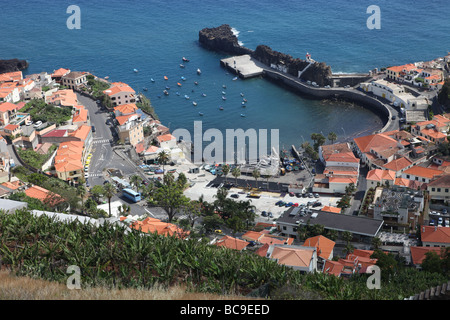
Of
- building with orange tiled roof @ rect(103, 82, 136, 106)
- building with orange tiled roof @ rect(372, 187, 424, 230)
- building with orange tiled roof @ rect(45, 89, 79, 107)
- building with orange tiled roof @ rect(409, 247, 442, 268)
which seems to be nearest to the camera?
building with orange tiled roof @ rect(409, 247, 442, 268)

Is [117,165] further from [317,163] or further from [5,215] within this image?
[5,215]

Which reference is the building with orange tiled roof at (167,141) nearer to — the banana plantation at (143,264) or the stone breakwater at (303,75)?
the stone breakwater at (303,75)

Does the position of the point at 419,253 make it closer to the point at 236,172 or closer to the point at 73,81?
the point at 236,172

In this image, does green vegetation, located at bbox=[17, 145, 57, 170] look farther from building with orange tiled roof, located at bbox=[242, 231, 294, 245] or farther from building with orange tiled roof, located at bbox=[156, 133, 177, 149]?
building with orange tiled roof, located at bbox=[242, 231, 294, 245]

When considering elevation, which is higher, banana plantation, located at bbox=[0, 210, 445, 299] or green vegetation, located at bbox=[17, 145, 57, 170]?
banana plantation, located at bbox=[0, 210, 445, 299]

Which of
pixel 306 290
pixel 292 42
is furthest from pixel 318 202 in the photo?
pixel 292 42

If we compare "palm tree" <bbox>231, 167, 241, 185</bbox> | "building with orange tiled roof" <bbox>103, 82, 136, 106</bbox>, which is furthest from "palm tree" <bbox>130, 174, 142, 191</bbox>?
"building with orange tiled roof" <bbox>103, 82, 136, 106</bbox>

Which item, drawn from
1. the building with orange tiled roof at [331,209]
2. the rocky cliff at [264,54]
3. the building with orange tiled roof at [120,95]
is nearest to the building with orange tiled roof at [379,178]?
the building with orange tiled roof at [331,209]
